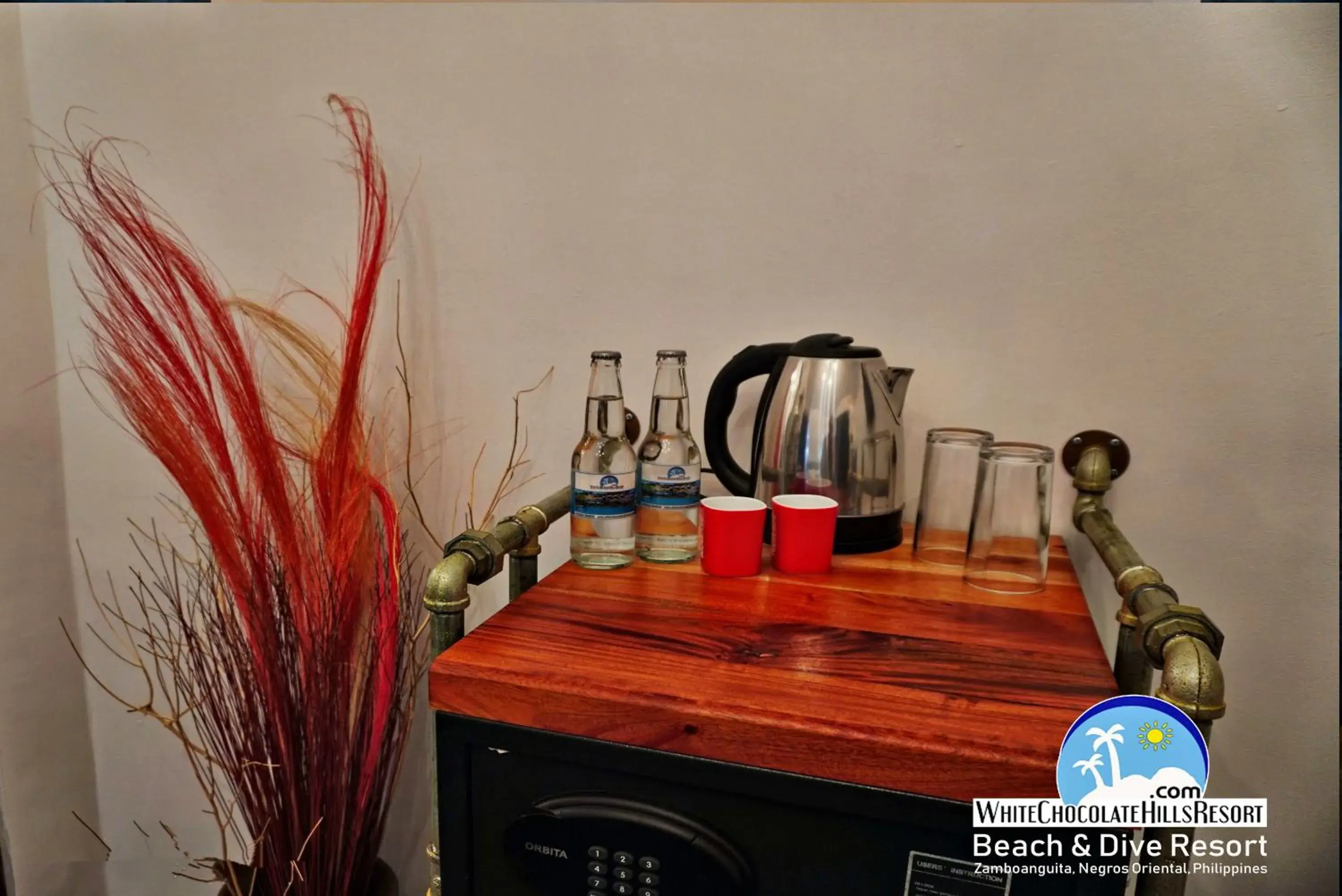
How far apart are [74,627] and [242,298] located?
615 mm

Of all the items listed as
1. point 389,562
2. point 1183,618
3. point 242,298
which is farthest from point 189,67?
point 1183,618

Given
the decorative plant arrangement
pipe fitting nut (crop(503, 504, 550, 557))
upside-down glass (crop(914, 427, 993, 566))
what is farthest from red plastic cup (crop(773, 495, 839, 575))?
the decorative plant arrangement

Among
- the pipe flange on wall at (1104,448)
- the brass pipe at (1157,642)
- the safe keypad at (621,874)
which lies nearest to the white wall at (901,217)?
the pipe flange on wall at (1104,448)

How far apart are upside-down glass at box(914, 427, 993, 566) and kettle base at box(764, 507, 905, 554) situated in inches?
1.1

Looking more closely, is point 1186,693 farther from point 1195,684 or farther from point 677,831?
point 677,831

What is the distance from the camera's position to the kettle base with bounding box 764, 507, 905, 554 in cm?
90

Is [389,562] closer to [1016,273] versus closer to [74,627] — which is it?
[74,627]

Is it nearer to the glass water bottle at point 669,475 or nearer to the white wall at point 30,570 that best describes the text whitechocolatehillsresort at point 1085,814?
the glass water bottle at point 669,475

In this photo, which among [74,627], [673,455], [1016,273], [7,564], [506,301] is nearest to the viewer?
[673,455]

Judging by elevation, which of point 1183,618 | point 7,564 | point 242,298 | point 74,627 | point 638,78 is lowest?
point 74,627

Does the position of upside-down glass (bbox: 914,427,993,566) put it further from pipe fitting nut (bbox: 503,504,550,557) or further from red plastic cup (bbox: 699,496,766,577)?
pipe fitting nut (bbox: 503,504,550,557)

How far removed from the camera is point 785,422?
0.89m

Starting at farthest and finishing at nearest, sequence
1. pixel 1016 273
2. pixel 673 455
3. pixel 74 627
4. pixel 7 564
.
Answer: pixel 74 627
pixel 7 564
pixel 1016 273
pixel 673 455

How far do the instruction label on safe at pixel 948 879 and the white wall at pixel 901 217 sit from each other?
53cm
